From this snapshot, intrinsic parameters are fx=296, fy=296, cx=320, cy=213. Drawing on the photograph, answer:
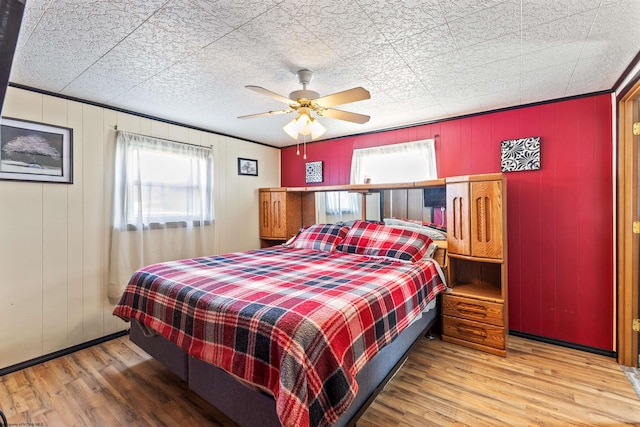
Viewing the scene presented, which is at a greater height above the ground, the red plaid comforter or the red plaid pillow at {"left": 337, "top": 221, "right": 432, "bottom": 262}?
the red plaid pillow at {"left": 337, "top": 221, "right": 432, "bottom": 262}

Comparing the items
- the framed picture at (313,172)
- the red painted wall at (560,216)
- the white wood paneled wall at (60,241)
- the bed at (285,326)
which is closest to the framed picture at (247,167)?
the framed picture at (313,172)

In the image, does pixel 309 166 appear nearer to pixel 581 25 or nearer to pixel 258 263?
pixel 258 263

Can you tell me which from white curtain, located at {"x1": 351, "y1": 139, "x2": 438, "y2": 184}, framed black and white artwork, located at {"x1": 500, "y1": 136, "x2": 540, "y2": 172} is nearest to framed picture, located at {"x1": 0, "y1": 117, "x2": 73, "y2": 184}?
white curtain, located at {"x1": 351, "y1": 139, "x2": 438, "y2": 184}

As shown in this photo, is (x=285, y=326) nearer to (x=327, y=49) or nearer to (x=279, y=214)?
(x=327, y=49)

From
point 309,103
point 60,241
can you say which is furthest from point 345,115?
point 60,241

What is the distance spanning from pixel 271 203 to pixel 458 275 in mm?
2655

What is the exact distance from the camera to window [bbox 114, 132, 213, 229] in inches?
118

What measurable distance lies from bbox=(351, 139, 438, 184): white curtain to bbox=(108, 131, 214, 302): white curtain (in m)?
1.96

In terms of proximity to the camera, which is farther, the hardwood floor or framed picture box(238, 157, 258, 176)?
framed picture box(238, 157, 258, 176)

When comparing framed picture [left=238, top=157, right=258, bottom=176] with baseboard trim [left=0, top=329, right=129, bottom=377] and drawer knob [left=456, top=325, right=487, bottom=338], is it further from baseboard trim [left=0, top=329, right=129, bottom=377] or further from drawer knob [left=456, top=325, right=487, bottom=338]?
drawer knob [left=456, top=325, right=487, bottom=338]

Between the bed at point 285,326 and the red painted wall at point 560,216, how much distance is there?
97cm

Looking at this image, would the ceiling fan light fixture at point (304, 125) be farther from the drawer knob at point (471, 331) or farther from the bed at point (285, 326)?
the drawer knob at point (471, 331)

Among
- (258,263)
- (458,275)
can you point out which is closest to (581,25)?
(458,275)

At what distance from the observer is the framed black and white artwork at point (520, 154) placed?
2.83m
